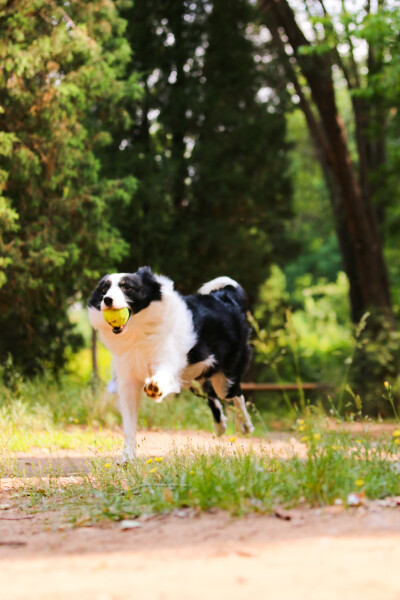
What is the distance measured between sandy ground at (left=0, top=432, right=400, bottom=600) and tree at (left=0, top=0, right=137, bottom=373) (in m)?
5.75

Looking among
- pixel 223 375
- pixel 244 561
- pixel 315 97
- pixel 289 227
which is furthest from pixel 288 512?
pixel 289 227

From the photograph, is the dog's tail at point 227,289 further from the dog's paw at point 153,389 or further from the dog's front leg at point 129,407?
the dog's paw at point 153,389

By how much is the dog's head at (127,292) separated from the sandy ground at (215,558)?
6.29 feet

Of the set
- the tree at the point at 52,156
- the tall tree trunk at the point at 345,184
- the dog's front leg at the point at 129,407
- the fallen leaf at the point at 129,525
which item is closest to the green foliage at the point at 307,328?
the tall tree trunk at the point at 345,184

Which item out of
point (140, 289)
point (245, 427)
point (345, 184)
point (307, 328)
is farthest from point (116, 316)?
point (307, 328)

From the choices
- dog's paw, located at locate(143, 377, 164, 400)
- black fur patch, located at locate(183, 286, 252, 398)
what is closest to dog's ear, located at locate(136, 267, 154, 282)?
black fur patch, located at locate(183, 286, 252, 398)

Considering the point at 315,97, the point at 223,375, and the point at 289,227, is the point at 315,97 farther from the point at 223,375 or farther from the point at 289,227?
the point at 223,375

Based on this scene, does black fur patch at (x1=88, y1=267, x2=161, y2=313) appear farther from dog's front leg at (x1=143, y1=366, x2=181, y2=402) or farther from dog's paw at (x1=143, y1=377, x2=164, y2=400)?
dog's paw at (x1=143, y1=377, x2=164, y2=400)

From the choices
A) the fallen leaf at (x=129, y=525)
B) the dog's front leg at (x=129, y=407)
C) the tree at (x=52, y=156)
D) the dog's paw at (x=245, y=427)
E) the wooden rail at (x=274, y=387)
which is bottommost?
the wooden rail at (x=274, y=387)

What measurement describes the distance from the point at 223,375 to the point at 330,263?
1956cm

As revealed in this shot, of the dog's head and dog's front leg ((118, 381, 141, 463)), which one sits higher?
the dog's head

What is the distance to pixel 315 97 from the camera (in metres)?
14.2

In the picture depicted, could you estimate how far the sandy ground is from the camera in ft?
8.66

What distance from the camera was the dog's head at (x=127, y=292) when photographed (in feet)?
17.8
